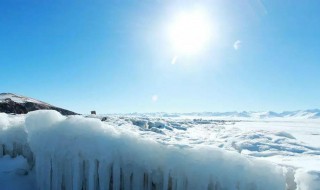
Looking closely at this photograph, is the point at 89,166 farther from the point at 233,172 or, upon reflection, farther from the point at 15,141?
the point at 15,141

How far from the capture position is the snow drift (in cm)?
545

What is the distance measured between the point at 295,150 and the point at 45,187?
7.84 metres

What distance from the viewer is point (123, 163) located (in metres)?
6.50

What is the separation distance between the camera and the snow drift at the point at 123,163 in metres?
5.45

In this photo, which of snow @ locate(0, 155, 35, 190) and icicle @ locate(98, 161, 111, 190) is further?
snow @ locate(0, 155, 35, 190)

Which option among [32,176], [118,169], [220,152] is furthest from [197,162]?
[32,176]

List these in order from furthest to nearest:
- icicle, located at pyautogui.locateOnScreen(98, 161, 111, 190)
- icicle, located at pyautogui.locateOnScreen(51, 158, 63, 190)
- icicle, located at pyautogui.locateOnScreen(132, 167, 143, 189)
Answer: icicle, located at pyautogui.locateOnScreen(51, 158, 63, 190) < icicle, located at pyautogui.locateOnScreen(98, 161, 111, 190) < icicle, located at pyautogui.locateOnScreen(132, 167, 143, 189)

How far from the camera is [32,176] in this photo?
8484 mm

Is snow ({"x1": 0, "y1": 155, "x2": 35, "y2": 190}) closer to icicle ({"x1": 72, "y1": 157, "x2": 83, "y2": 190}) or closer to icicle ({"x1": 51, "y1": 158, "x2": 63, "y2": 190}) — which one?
icicle ({"x1": 51, "y1": 158, "x2": 63, "y2": 190})

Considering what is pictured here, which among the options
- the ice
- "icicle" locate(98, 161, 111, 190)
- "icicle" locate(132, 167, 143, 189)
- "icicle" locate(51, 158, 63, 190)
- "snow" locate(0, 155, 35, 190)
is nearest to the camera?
"icicle" locate(132, 167, 143, 189)

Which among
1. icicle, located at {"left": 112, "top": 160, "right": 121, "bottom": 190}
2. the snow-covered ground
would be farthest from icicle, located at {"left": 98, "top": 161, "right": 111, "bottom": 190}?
icicle, located at {"left": 112, "top": 160, "right": 121, "bottom": 190}

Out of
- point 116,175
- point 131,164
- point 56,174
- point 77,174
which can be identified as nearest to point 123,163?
point 131,164

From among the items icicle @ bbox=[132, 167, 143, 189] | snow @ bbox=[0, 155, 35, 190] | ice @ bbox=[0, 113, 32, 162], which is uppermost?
ice @ bbox=[0, 113, 32, 162]

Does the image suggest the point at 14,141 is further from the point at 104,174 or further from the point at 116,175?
the point at 116,175
